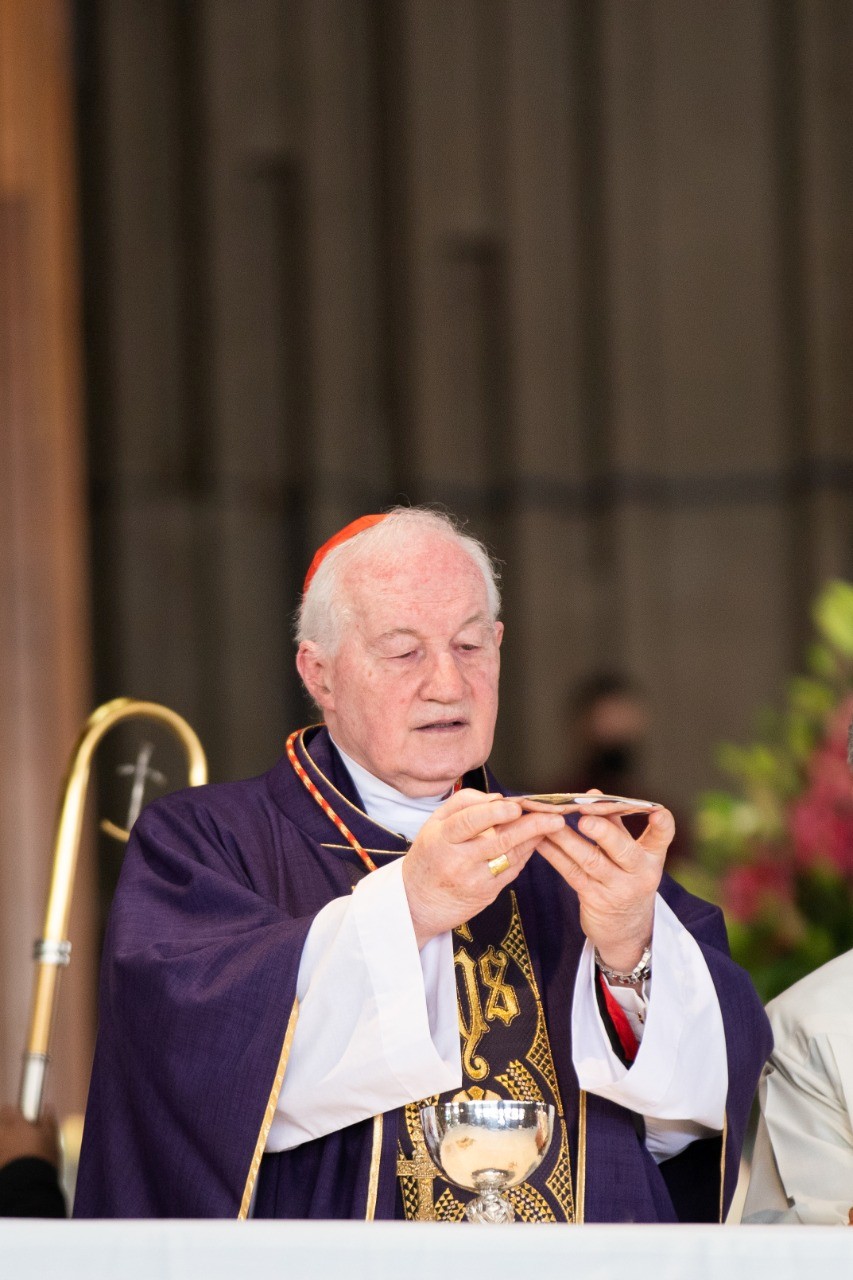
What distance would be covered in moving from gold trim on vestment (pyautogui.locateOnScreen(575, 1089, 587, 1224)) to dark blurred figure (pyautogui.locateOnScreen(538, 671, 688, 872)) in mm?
4490

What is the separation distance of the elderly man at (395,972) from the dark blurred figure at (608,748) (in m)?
4.36

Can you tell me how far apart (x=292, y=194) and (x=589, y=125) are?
5.46ft

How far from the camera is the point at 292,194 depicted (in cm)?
936

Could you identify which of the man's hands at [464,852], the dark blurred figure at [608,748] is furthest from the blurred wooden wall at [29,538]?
the man's hands at [464,852]

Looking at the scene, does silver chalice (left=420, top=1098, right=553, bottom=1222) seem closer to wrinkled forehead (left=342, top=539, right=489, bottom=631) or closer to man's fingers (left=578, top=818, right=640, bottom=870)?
man's fingers (left=578, top=818, right=640, bottom=870)

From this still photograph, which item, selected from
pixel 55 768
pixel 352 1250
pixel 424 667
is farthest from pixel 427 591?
pixel 55 768

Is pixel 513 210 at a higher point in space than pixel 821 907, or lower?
higher

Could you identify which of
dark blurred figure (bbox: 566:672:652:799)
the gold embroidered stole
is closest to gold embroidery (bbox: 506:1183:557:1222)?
the gold embroidered stole

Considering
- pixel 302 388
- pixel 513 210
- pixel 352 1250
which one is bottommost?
pixel 352 1250

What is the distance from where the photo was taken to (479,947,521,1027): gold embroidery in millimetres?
2752

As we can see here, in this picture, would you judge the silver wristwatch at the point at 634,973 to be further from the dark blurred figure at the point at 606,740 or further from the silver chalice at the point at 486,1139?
the dark blurred figure at the point at 606,740

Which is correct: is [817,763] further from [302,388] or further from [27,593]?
[302,388]

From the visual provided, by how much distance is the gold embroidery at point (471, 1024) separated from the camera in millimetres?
2678

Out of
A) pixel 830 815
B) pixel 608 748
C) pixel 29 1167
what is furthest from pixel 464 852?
pixel 608 748
